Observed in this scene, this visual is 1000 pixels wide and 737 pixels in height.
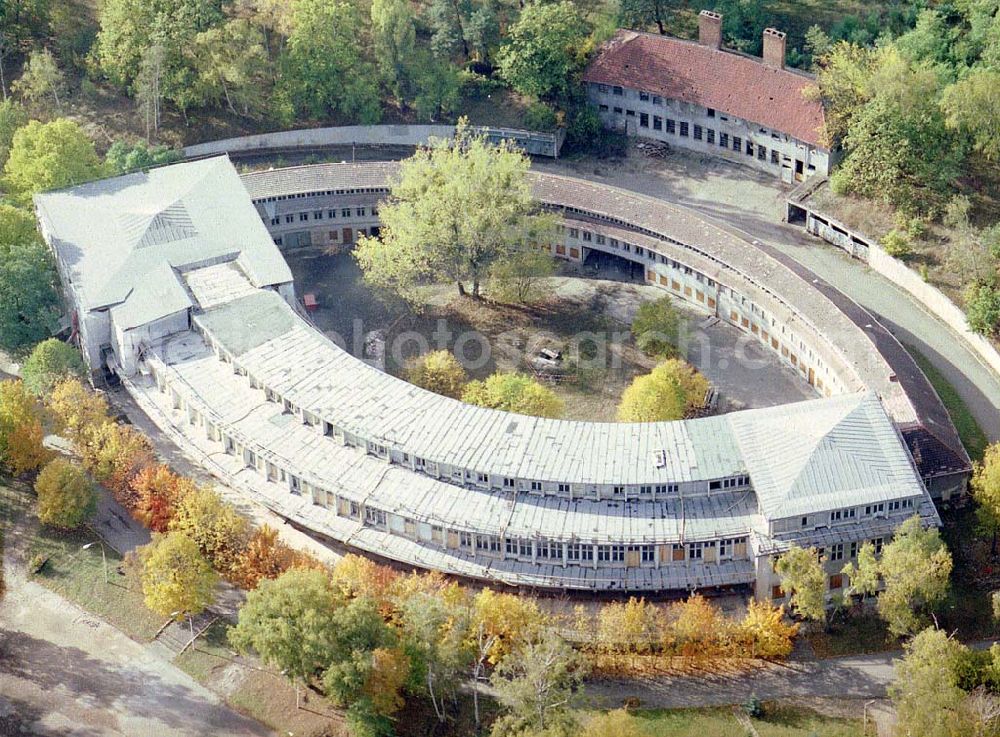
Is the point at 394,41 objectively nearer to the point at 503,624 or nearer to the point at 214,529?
the point at 214,529

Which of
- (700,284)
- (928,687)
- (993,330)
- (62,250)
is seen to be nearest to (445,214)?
(700,284)

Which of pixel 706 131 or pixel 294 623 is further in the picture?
pixel 706 131

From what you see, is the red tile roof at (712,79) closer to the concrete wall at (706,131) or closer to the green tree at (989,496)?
the concrete wall at (706,131)

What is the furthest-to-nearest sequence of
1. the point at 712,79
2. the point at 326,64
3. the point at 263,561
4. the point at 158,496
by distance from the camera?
the point at 326,64 < the point at 712,79 < the point at 158,496 < the point at 263,561

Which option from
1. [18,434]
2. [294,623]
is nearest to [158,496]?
[18,434]

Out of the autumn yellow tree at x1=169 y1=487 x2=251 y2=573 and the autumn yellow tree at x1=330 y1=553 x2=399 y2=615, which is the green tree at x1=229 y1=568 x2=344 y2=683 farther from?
the autumn yellow tree at x1=169 y1=487 x2=251 y2=573

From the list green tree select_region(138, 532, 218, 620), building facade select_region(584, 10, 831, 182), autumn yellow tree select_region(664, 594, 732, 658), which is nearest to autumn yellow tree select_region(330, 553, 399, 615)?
green tree select_region(138, 532, 218, 620)
